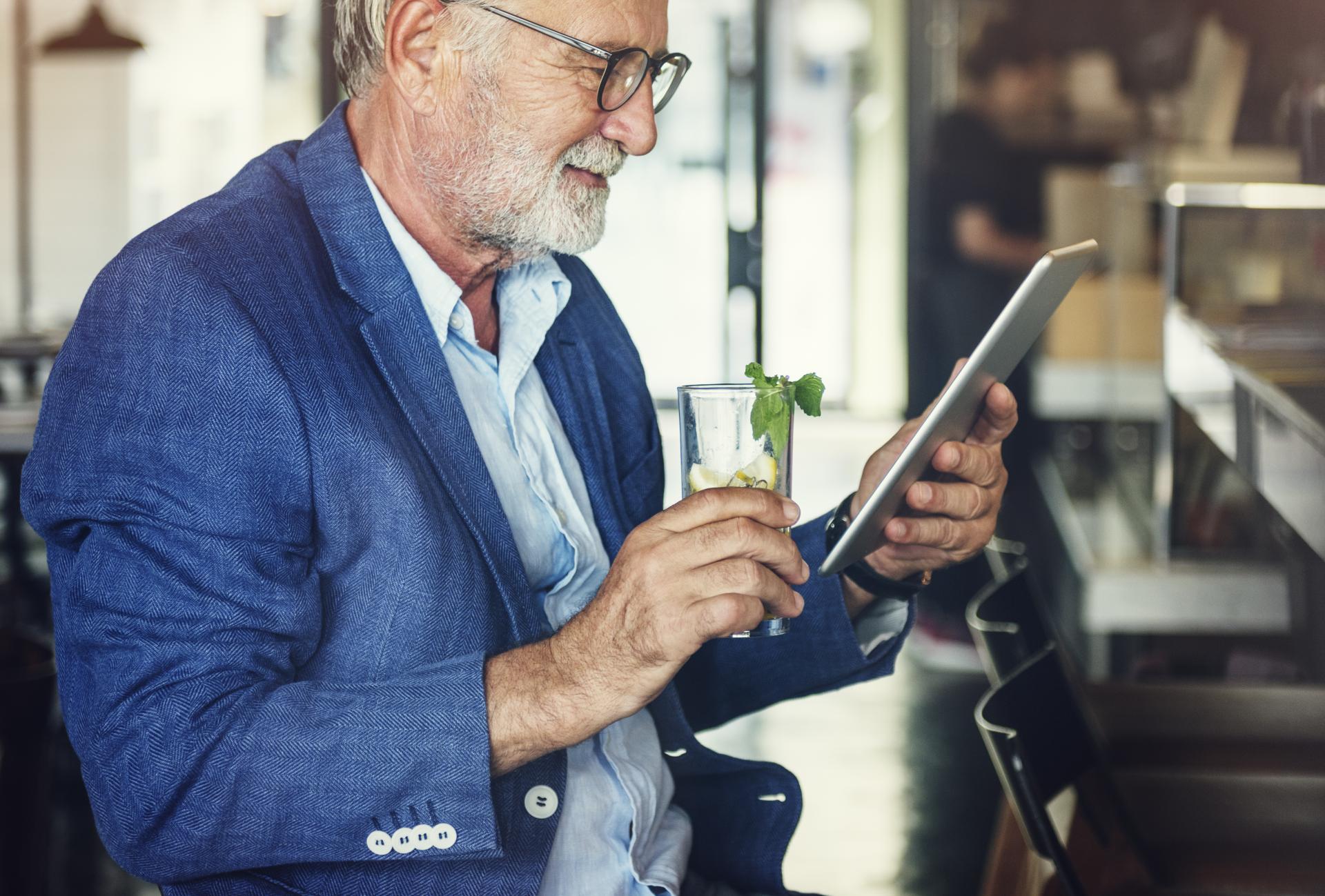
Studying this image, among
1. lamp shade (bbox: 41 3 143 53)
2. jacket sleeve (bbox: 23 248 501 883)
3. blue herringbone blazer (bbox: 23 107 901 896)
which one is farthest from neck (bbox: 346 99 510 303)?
lamp shade (bbox: 41 3 143 53)

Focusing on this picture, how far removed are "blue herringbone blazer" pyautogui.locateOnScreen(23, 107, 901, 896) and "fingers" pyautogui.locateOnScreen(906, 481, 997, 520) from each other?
354 millimetres

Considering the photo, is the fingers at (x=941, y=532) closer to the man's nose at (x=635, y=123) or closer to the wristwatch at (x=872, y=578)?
the wristwatch at (x=872, y=578)

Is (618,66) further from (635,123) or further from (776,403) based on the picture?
(776,403)

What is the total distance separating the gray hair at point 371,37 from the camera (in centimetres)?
122

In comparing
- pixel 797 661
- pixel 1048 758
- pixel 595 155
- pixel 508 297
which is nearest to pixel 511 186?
pixel 595 155

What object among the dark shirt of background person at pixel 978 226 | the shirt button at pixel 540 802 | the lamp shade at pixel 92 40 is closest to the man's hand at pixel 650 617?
the shirt button at pixel 540 802

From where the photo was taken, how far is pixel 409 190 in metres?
1.31

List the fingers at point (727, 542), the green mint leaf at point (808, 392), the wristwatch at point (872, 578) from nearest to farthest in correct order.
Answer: the fingers at point (727, 542) < the green mint leaf at point (808, 392) < the wristwatch at point (872, 578)

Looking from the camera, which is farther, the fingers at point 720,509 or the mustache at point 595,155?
the mustache at point 595,155

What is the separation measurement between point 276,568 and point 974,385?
564 millimetres

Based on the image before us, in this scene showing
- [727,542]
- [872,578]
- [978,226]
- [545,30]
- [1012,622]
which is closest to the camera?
[727,542]

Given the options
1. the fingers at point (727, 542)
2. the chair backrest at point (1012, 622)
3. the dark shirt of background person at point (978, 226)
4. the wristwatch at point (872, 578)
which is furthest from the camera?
the dark shirt of background person at point (978, 226)

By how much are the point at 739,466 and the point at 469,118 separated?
0.43 metres

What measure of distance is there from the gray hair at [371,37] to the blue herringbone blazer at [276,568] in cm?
18
